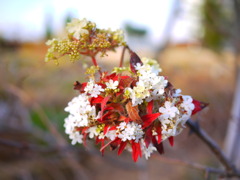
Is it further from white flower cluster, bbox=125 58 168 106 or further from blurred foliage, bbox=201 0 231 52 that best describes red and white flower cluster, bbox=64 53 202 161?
blurred foliage, bbox=201 0 231 52

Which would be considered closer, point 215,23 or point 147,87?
point 147,87

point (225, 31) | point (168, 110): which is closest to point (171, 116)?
point (168, 110)

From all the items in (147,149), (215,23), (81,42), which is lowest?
(147,149)

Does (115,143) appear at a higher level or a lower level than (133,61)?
lower

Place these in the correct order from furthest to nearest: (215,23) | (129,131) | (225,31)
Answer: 1. (215,23)
2. (225,31)
3. (129,131)

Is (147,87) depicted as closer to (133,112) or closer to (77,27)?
(133,112)

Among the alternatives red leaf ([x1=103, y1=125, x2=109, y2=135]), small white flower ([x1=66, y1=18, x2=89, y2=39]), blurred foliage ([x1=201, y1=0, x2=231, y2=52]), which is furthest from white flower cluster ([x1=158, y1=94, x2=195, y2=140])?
blurred foliage ([x1=201, y1=0, x2=231, y2=52])

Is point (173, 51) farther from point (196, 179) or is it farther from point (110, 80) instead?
point (110, 80)
